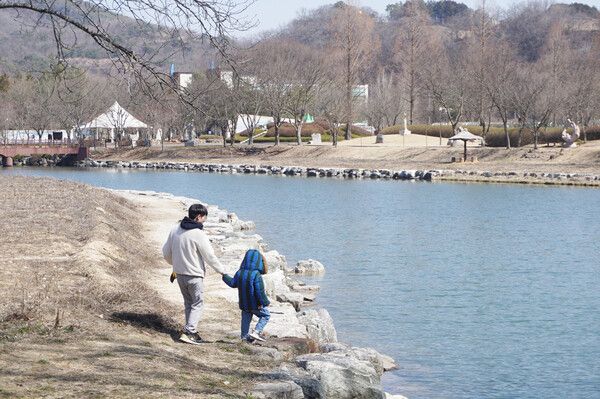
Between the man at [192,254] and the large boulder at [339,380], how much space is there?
54.5 inches

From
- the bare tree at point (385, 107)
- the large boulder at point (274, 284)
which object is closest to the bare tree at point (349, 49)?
the bare tree at point (385, 107)

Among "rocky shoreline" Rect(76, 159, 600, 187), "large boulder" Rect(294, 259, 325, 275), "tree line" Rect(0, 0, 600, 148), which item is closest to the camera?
"large boulder" Rect(294, 259, 325, 275)

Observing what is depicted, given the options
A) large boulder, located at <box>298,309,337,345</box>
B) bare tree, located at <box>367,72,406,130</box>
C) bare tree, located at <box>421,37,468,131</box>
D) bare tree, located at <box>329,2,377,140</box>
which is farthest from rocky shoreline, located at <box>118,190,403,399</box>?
bare tree, located at <box>367,72,406,130</box>

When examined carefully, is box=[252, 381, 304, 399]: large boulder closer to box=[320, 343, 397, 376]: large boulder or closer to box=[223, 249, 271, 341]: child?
box=[223, 249, 271, 341]: child

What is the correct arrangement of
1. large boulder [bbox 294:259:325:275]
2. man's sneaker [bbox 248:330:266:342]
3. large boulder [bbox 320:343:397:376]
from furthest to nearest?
large boulder [bbox 294:259:325:275]
large boulder [bbox 320:343:397:376]
man's sneaker [bbox 248:330:266:342]

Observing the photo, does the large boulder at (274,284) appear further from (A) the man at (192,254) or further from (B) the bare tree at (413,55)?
(B) the bare tree at (413,55)

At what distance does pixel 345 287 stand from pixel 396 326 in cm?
389

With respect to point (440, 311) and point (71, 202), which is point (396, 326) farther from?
point (71, 202)

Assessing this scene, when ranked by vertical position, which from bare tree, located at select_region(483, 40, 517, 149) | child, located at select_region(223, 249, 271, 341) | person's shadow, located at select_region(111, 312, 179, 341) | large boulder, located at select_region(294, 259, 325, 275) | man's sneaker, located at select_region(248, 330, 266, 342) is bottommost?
large boulder, located at select_region(294, 259, 325, 275)

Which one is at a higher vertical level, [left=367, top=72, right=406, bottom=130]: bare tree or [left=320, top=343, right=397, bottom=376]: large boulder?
[left=367, top=72, right=406, bottom=130]: bare tree

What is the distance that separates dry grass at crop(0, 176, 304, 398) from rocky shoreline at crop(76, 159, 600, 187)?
1434 inches

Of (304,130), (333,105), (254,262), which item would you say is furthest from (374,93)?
(254,262)

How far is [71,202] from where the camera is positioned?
2747 cm

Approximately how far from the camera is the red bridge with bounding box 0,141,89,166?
265 feet
